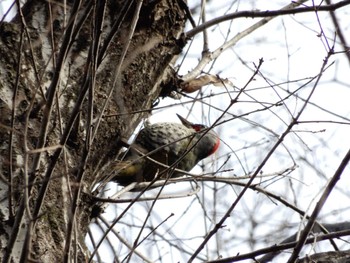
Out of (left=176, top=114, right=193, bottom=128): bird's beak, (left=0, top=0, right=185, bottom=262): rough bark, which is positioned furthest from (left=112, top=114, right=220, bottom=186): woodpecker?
(left=0, top=0, right=185, bottom=262): rough bark

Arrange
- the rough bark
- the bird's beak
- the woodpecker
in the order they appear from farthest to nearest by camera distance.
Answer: the bird's beak
the woodpecker
the rough bark

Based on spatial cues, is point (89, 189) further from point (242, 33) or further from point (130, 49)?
point (242, 33)

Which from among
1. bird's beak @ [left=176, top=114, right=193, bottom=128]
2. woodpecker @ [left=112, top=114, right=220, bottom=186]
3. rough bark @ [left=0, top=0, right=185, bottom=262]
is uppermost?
bird's beak @ [left=176, top=114, right=193, bottom=128]

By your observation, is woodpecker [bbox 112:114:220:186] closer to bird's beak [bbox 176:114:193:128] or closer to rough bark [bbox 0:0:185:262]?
bird's beak [bbox 176:114:193:128]

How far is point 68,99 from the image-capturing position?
8.44 feet

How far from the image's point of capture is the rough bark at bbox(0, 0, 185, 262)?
187 centimetres

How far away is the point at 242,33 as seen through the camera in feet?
12.5

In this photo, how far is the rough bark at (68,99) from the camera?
1874 millimetres

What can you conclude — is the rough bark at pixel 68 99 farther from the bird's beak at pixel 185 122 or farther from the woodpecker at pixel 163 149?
the bird's beak at pixel 185 122

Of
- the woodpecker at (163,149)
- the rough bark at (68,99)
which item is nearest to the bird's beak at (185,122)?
the woodpecker at (163,149)

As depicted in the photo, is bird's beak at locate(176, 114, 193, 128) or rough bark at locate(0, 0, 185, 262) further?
bird's beak at locate(176, 114, 193, 128)

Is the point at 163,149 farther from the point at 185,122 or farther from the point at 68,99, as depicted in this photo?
the point at 68,99

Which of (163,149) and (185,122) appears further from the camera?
(185,122)

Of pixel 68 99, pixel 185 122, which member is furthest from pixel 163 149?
pixel 68 99
